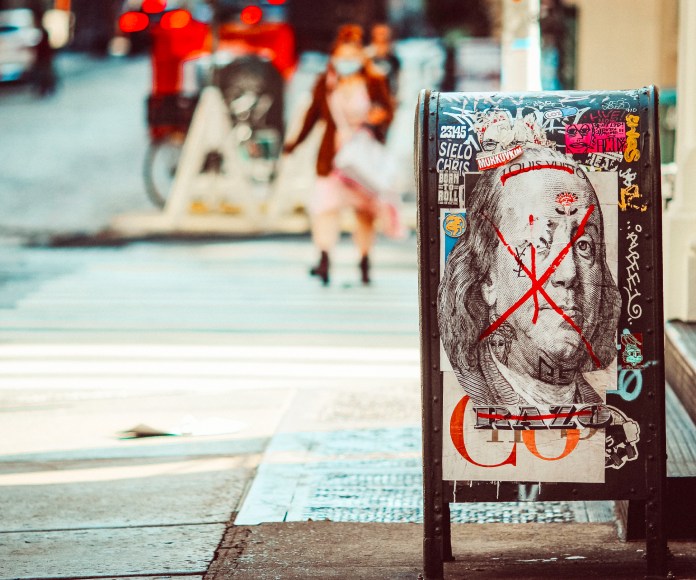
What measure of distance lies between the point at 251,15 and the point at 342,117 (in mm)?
14377

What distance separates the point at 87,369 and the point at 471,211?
4.73 m

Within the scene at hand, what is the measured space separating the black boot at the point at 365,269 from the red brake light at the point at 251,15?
46.5ft

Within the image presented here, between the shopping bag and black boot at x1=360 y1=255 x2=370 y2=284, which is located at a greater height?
the shopping bag

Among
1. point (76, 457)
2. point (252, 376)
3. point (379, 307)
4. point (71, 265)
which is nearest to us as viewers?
point (76, 457)

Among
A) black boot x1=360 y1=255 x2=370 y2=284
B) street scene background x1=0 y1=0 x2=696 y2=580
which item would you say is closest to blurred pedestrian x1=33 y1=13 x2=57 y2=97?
street scene background x1=0 y1=0 x2=696 y2=580

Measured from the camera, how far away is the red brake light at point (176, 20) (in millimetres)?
20391

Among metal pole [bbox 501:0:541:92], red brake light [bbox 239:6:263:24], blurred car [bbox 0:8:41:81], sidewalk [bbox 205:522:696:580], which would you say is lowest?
sidewalk [bbox 205:522:696:580]

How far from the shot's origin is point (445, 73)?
21234mm

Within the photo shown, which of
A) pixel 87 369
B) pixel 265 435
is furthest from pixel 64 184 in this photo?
pixel 265 435

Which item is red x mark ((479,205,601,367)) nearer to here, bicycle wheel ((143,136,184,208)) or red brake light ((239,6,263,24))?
bicycle wheel ((143,136,184,208))

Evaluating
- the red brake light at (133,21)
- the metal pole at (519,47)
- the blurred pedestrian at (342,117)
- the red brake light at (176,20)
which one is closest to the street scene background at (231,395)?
the blurred pedestrian at (342,117)

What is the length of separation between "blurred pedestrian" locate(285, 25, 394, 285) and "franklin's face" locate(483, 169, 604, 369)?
23.6 ft

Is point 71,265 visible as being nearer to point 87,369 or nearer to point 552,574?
point 87,369

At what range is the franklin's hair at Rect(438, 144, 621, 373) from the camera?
4.13 m
